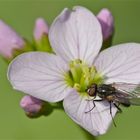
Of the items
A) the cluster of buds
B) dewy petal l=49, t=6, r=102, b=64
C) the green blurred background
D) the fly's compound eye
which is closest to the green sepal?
the cluster of buds

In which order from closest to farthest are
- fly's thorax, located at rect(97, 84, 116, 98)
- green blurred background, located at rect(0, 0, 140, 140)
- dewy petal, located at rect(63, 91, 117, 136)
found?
dewy petal, located at rect(63, 91, 117, 136) → fly's thorax, located at rect(97, 84, 116, 98) → green blurred background, located at rect(0, 0, 140, 140)

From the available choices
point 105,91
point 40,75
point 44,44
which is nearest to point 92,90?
point 105,91

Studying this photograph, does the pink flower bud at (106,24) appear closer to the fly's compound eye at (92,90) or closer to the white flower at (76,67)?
the white flower at (76,67)

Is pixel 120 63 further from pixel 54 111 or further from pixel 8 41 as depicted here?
pixel 54 111

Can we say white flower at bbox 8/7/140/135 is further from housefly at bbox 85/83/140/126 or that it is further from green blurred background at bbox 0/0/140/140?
green blurred background at bbox 0/0/140/140

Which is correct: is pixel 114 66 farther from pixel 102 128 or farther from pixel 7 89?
pixel 7 89

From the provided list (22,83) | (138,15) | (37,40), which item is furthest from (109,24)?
(138,15)
